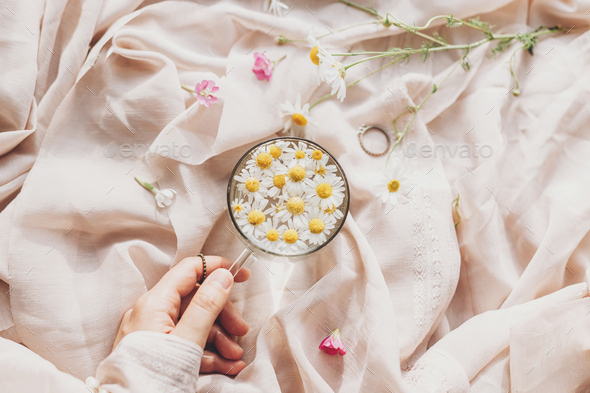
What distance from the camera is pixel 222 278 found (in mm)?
789

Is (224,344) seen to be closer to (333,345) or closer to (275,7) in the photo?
(333,345)

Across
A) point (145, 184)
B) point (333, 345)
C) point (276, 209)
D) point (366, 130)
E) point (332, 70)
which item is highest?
point (332, 70)

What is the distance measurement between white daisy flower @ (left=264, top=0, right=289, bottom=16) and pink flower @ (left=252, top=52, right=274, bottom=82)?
4.8 inches

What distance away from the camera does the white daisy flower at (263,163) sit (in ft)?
2.64

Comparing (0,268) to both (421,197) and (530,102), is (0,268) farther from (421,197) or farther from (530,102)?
(530,102)

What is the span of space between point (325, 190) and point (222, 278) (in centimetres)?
26

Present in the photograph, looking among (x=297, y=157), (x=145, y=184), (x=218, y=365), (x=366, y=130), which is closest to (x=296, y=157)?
(x=297, y=157)

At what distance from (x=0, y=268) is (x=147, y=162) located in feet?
1.15

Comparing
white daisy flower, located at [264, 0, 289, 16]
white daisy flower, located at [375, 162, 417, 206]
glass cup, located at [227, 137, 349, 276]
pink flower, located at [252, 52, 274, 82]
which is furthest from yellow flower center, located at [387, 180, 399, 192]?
white daisy flower, located at [264, 0, 289, 16]

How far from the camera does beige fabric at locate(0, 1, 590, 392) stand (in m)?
0.84

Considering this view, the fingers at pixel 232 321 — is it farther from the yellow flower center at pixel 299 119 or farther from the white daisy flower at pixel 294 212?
the yellow flower center at pixel 299 119

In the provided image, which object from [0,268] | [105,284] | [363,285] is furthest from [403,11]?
[0,268]

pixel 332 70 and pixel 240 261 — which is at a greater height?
pixel 332 70

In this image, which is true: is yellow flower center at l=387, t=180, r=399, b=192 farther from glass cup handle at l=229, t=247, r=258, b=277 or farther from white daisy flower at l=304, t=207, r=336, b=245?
glass cup handle at l=229, t=247, r=258, b=277
